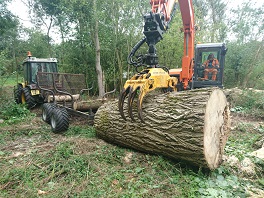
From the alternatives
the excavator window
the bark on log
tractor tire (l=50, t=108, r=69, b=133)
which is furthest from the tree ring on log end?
the excavator window

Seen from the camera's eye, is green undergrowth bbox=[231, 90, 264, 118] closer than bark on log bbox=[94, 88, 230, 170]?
No

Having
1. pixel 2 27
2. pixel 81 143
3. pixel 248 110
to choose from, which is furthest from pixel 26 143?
pixel 2 27

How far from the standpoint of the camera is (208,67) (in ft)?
21.3

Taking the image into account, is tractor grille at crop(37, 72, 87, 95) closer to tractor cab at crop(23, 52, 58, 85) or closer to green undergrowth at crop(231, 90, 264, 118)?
tractor cab at crop(23, 52, 58, 85)

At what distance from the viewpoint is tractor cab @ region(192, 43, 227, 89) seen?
20.9ft

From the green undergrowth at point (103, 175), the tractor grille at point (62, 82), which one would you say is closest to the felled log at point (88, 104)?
the tractor grille at point (62, 82)

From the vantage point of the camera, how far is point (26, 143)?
3674mm

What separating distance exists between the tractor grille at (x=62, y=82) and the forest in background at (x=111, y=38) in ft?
6.05

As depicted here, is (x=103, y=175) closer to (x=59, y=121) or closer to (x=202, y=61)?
(x=59, y=121)

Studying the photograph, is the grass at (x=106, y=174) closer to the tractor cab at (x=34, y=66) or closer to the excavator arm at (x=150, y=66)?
the excavator arm at (x=150, y=66)

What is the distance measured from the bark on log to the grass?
0.56ft

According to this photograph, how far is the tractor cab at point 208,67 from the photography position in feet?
20.9

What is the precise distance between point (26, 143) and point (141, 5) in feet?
27.1

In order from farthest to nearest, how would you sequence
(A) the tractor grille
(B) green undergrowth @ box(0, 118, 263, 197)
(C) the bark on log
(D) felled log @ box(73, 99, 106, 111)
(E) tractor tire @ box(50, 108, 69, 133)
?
(A) the tractor grille → (D) felled log @ box(73, 99, 106, 111) → (E) tractor tire @ box(50, 108, 69, 133) → (C) the bark on log → (B) green undergrowth @ box(0, 118, 263, 197)
